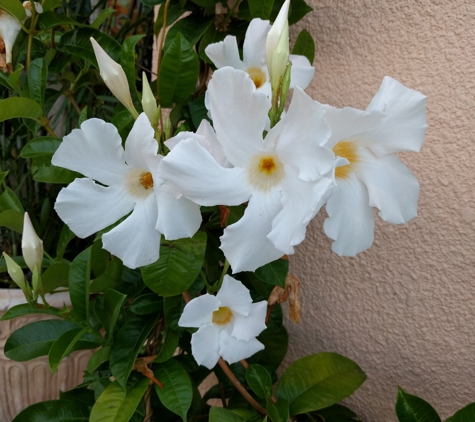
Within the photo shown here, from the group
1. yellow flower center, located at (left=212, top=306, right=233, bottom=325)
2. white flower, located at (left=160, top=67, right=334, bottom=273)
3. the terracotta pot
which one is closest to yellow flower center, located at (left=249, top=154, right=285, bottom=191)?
white flower, located at (left=160, top=67, right=334, bottom=273)

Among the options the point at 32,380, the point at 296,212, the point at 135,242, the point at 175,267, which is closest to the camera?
the point at 296,212

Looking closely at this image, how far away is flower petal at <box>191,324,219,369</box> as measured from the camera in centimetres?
73

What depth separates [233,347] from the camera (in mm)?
761

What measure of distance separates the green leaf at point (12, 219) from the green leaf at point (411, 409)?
71 cm

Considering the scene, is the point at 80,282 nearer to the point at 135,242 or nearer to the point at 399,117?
the point at 135,242

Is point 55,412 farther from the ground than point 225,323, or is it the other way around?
point 225,323

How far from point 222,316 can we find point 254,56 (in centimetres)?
43

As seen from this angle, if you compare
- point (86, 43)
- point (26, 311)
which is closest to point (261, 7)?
point (86, 43)

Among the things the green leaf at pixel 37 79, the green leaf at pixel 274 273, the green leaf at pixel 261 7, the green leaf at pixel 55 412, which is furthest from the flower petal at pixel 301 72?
the green leaf at pixel 55 412

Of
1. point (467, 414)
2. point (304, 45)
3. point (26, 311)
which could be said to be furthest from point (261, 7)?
point (467, 414)

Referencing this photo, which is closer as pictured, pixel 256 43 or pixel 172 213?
pixel 172 213

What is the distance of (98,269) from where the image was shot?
911mm

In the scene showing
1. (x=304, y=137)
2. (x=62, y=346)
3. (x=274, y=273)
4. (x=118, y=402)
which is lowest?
(x=118, y=402)

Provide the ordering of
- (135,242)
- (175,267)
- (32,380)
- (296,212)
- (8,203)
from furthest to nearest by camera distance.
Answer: (32,380) → (8,203) → (175,267) → (135,242) → (296,212)
